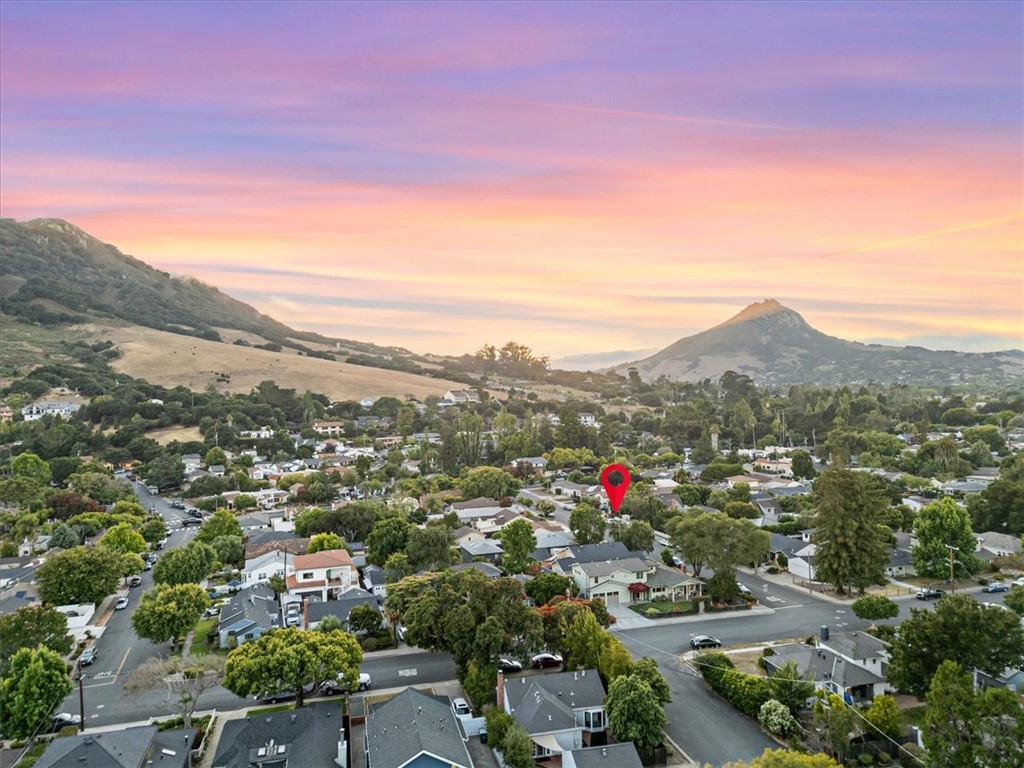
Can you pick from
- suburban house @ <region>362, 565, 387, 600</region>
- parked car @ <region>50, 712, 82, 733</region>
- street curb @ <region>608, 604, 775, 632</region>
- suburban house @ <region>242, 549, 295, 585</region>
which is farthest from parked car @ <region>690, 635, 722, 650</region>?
parked car @ <region>50, 712, 82, 733</region>

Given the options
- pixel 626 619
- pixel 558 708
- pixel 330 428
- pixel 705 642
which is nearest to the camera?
pixel 558 708

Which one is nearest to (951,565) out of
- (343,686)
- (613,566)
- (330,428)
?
(613,566)

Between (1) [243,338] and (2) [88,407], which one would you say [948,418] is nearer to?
(2) [88,407]

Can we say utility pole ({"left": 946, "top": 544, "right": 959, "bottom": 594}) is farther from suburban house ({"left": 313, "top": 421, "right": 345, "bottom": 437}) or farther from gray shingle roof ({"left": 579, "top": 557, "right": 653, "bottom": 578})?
suburban house ({"left": 313, "top": 421, "right": 345, "bottom": 437})

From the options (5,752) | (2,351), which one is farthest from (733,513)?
(2,351)

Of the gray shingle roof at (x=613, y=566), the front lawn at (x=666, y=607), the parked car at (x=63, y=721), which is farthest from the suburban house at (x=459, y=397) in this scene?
the parked car at (x=63, y=721)

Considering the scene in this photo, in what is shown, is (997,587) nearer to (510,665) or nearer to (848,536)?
(848,536)
